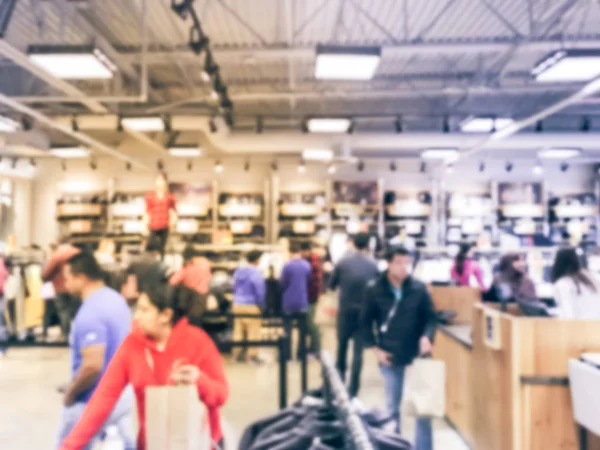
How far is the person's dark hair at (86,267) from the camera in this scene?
9.95 ft

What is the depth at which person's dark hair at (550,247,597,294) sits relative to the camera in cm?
463

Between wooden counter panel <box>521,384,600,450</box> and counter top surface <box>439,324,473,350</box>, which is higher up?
counter top surface <box>439,324,473,350</box>

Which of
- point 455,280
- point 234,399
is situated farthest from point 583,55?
point 234,399

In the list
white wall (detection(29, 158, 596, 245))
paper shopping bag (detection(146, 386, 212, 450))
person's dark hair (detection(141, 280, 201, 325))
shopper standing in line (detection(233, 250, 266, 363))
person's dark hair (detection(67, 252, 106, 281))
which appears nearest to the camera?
paper shopping bag (detection(146, 386, 212, 450))

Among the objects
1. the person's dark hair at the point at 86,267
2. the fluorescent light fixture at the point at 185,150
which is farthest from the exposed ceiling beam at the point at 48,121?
the person's dark hair at the point at 86,267

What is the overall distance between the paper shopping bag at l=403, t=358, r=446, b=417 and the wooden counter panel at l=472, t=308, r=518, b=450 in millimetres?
1233

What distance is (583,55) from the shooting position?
5.40 meters

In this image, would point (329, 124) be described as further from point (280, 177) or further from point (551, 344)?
point (280, 177)

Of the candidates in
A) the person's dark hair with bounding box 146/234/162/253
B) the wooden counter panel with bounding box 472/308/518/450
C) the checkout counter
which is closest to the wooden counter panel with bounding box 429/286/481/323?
the wooden counter panel with bounding box 472/308/518/450

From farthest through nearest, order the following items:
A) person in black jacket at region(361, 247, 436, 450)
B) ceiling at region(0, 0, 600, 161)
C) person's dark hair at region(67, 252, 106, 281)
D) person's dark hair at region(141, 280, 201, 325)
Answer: ceiling at region(0, 0, 600, 161)
person in black jacket at region(361, 247, 436, 450)
person's dark hair at region(67, 252, 106, 281)
person's dark hair at region(141, 280, 201, 325)

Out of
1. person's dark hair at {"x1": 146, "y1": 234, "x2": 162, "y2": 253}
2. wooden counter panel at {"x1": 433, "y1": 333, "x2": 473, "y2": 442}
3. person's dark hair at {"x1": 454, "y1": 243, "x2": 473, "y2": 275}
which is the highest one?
person's dark hair at {"x1": 146, "y1": 234, "x2": 162, "y2": 253}

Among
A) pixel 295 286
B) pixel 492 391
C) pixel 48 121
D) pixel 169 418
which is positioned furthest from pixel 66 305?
pixel 169 418

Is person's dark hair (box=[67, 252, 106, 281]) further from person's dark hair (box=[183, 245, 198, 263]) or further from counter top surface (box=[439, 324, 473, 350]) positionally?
person's dark hair (box=[183, 245, 198, 263])

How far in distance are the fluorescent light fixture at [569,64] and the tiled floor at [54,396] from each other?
11.5 feet
